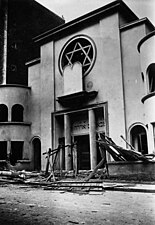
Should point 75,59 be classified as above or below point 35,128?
above

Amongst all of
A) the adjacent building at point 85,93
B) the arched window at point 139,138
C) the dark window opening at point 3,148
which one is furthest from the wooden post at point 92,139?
the dark window opening at point 3,148

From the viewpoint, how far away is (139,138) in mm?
17906

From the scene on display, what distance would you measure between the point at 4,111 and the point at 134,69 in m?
12.2

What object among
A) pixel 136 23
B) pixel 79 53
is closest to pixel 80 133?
pixel 79 53

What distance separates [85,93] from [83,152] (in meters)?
4.55

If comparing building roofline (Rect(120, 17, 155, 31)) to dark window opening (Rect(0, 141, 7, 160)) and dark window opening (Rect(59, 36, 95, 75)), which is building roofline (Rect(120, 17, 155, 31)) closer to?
dark window opening (Rect(59, 36, 95, 75))

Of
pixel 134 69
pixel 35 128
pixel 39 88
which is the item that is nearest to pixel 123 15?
pixel 134 69

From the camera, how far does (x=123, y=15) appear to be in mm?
19906

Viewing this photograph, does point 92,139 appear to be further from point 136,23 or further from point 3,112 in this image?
point 3,112

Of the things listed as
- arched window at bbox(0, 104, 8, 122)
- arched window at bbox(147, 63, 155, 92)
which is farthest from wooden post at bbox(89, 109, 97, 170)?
arched window at bbox(0, 104, 8, 122)

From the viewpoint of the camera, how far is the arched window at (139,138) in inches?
693

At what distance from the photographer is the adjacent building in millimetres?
17781

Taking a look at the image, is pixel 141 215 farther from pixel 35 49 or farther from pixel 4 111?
pixel 35 49

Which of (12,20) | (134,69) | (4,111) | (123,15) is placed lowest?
(4,111)
